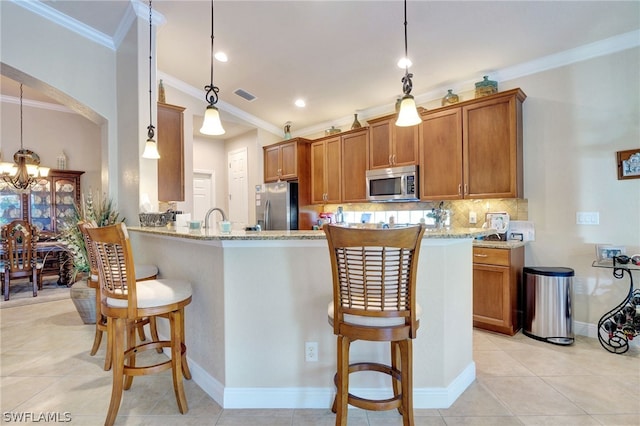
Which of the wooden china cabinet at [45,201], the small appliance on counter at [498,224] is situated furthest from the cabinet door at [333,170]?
the wooden china cabinet at [45,201]

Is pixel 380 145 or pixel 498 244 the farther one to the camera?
pixel 380 145

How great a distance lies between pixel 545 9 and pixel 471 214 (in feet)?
6.72

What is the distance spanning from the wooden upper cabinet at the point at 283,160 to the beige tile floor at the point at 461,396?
342 cm

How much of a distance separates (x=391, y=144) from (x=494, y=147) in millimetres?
1247

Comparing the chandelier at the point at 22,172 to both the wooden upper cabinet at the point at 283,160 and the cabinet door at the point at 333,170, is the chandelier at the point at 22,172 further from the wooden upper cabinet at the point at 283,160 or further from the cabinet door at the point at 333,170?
the cabinet door at the point at 333,170

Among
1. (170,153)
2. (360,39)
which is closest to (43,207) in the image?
(170,153)

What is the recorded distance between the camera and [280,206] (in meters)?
5.11

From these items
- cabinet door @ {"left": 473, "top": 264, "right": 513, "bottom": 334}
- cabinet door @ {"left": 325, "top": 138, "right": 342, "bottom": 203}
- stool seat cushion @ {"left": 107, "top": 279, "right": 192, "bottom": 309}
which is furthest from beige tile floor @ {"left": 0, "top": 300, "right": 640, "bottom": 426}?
cabinet door @ {"left": 325, "top": 138, "right": 342, "bottom": 203}

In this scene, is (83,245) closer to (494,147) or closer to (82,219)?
(82,219)

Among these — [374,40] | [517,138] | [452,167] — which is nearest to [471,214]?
[452,167]

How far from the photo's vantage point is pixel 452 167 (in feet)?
11.5

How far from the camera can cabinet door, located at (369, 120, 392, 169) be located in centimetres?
411

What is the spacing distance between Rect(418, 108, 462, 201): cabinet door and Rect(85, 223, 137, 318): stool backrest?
314 cm

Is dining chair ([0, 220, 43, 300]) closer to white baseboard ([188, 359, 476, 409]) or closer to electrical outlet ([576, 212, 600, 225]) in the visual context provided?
white baseboard ([188, 359, 476, 409])
